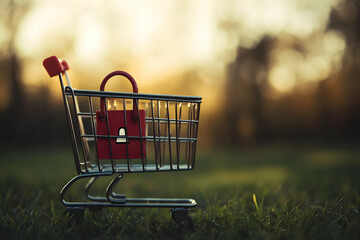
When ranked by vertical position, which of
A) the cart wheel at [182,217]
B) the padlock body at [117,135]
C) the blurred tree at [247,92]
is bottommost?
the blurred tree at [247,92]

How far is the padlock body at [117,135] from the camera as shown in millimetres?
2467

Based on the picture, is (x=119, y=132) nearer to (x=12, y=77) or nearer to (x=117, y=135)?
(x=117, y=135)

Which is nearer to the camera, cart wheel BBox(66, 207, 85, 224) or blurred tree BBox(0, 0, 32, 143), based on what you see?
cart wheel BBox(66, 207, 85, 224)

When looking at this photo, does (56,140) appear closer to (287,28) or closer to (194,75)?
(194,75)

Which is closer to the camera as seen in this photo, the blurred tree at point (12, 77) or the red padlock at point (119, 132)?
the red padlock at point (119, 132)

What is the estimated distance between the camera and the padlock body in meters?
2.47

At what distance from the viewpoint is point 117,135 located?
2484 mm

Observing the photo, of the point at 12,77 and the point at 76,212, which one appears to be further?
the point at 12,77

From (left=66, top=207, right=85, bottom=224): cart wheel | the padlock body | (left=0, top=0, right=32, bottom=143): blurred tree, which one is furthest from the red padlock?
(left=0, top=0, right=32, bottom=143): blurred tree

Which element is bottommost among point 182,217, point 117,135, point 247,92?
point 247,92

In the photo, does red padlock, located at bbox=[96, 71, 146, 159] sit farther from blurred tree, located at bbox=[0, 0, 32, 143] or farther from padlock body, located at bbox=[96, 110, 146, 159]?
blurred tree, located at bbox=[0, 0, 32, 143]

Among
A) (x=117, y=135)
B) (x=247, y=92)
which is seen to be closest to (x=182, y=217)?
(x=117, y=135)

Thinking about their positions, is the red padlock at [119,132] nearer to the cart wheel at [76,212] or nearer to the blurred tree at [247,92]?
the cart wheel at [76,212]

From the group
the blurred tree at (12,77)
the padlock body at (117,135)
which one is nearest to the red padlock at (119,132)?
the padlock body at (117,135)
